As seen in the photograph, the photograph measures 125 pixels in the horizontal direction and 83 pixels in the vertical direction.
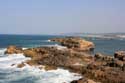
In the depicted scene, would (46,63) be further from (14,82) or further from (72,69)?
(14,82)

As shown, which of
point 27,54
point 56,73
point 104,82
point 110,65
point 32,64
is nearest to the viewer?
point 104,82

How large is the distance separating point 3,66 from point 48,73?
33.0 feet

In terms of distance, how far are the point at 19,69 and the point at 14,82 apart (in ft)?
27.8

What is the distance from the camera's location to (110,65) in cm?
4162

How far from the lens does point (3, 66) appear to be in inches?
1816

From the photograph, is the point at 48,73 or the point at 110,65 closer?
the point at 48,73

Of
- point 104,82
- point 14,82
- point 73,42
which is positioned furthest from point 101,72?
point 73,42

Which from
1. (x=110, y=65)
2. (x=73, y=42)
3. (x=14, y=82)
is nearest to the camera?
(x=14, y=82)

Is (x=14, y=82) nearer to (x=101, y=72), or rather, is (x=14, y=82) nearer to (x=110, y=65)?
(x=101, y=72)

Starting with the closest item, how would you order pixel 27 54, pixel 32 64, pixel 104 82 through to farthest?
pixel 104 82
pixel 32 64
pixel 27 54

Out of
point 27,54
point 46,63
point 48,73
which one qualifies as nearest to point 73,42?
point 27,54

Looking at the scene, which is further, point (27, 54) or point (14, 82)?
point (27, 54)

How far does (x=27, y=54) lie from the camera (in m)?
55.3

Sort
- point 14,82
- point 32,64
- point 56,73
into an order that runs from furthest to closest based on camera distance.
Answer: point 32,64 < point 56,73 < point 14,82
